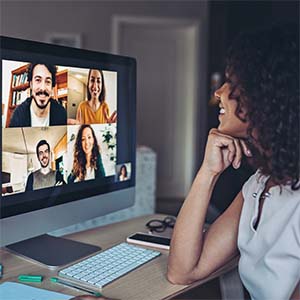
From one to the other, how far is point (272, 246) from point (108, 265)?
0.37 m

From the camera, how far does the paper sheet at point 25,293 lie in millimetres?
970

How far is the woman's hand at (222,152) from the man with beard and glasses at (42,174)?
0.37 m

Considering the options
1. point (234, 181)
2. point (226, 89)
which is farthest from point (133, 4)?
point (226, 89)

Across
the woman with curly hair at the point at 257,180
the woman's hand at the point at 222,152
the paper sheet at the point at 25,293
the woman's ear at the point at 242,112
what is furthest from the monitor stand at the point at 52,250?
the woman's ear at the point at 242,112

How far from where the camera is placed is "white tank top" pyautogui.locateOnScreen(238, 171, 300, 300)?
3.47 ft

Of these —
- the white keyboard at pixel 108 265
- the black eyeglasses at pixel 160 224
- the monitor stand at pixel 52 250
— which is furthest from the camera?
the black eyeglasses at pixel 160 224

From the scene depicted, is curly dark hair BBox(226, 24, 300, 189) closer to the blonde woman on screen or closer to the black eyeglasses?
the blonde woman on screen

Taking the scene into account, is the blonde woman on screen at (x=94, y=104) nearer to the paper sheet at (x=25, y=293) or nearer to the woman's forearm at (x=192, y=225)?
the woman's forearm at (x=192, y=225)

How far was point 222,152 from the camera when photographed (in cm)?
122

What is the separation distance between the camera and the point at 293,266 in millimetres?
1055

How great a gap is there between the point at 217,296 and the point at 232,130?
1.04m

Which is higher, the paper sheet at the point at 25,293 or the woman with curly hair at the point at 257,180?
the woman with curly hair at the point at 257,180

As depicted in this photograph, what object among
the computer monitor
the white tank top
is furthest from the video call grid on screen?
the white tank top

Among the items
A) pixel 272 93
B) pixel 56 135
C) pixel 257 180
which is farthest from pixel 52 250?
pixel 272 93
